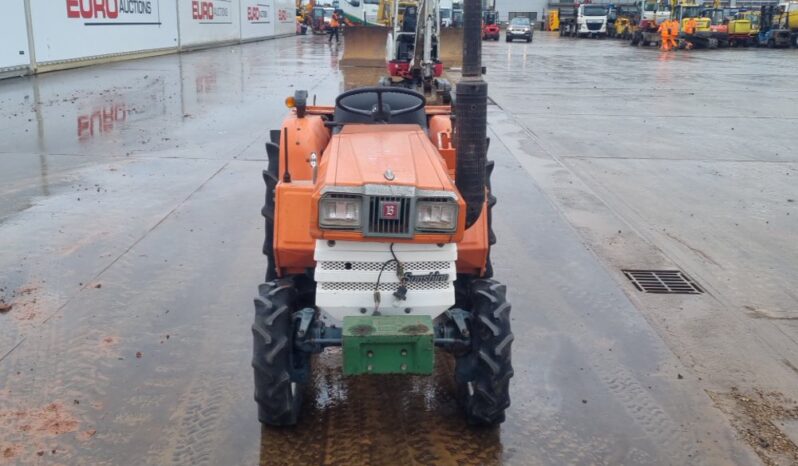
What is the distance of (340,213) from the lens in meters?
3.69

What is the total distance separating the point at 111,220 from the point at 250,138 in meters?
4.96

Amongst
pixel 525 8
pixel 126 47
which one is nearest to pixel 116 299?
pixel 126 47

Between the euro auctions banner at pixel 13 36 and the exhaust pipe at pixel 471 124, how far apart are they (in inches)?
767

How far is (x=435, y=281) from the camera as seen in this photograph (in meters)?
3.92

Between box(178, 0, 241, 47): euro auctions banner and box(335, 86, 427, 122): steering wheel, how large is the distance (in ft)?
101

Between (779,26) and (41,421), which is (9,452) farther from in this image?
(779,26)

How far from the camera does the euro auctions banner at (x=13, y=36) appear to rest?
19906 millimetres

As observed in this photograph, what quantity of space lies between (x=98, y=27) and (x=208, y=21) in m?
13.1

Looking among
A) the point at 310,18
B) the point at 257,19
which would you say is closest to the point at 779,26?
the point at 257,19

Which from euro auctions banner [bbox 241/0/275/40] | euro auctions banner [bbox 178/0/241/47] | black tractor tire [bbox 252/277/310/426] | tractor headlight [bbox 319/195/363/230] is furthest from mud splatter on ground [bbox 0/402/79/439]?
euro auctions banner [bbox 241/0/275/40]

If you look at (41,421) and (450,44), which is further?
(450,44)

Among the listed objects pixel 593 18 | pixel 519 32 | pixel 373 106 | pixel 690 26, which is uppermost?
pixel 593 18

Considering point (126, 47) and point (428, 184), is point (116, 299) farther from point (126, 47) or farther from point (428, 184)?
point (126, 47)

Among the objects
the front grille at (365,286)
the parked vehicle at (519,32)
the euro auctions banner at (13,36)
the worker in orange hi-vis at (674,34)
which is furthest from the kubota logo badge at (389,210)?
the parked vehicle at (519,32)
